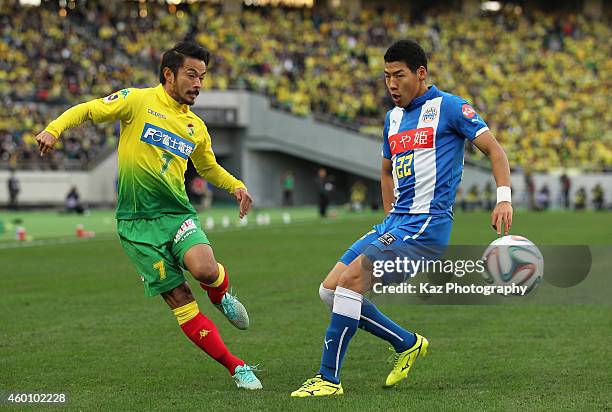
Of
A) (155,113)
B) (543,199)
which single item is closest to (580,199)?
(543,199)

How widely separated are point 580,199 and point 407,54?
41266 mm

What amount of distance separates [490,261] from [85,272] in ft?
35.9

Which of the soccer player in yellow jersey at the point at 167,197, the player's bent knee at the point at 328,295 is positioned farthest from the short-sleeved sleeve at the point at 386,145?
the soccer player in yellow jersey at the point at 167,197

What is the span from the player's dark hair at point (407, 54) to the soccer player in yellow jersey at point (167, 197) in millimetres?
1330

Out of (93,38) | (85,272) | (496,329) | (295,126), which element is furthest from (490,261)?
(93,38)

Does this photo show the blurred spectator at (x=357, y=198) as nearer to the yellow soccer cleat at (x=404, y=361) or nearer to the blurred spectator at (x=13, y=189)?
the blurred spectator at (x=13, y=189)

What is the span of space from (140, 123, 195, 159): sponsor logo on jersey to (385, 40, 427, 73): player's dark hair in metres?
1.58

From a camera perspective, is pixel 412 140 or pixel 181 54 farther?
pixel 181 54

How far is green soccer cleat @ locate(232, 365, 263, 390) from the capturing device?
7270mm

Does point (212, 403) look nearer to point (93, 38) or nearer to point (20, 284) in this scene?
point (20, 284)

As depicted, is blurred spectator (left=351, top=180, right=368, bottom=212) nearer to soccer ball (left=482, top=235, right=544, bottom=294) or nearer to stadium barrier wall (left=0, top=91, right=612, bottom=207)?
stadium barrier wall (left=0, top=91, right=612, bottom=207)

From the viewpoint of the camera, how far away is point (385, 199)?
24.8ft

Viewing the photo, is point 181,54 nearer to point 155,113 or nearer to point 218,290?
point 155,113

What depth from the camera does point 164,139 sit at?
24.4ft
